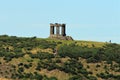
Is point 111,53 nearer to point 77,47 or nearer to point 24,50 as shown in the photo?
point 77,47

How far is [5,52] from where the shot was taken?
403ft

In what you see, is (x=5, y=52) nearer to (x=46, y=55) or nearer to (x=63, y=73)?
(x=46, y=55)

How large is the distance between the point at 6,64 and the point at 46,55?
32.5 feet

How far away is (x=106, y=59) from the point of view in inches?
4769

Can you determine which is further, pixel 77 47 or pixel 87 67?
pixel 77 47

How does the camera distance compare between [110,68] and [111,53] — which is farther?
[111,53]

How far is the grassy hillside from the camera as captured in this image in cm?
10919

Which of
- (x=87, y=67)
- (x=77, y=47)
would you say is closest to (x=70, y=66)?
(x=87, y=67)

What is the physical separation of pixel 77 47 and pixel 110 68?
508 inches

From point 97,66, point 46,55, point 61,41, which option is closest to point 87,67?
point 97,66

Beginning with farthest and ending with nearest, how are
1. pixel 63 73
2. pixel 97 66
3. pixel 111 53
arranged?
1. pixel 111 53
2. pixel 97 66
3. pixel 63 73

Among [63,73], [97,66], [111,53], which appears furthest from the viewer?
[111,53]

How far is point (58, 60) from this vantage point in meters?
118

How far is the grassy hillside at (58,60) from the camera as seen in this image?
358 ft
